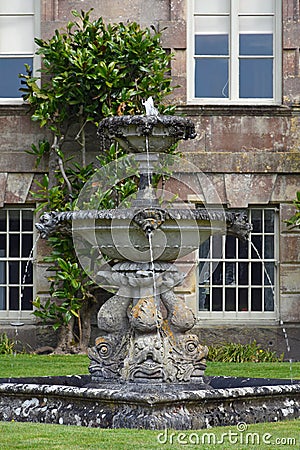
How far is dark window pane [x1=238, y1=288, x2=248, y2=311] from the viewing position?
56.6 feet

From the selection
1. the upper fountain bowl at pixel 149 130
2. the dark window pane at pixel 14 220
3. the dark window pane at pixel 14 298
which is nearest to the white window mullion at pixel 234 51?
the dark window pane at pixel 14 220

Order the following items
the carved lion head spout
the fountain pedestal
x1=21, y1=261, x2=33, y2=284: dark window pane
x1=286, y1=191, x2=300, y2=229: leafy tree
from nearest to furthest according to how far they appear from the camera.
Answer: the fountain pedestal, the carved lion head spout, x1=286, y1=191, x2=300, y2=229: leafy tree, x1=21, y1=261, x2=33, y2=284: dark window pane

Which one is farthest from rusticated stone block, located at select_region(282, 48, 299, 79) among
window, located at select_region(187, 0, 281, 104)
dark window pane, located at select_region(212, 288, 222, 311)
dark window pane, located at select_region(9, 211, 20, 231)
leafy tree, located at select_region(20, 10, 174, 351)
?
dark window pane, located at select_region(9, 211, 20, 231)

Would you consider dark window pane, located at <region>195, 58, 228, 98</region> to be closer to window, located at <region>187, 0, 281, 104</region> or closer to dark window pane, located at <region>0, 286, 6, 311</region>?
window, located at <region>187, 0, 281, 104</region>

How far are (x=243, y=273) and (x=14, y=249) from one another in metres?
3.36

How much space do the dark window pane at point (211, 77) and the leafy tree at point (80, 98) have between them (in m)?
0.86

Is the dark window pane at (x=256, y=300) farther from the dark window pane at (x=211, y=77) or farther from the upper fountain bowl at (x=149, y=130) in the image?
the upper fountain bowl at (x=149, y=130)

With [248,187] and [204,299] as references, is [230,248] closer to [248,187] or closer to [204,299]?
[204,299]

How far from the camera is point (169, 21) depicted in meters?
17.2

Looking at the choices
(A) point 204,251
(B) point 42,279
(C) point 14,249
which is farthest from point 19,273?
(A) point 204,251

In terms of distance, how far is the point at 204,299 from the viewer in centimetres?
1728

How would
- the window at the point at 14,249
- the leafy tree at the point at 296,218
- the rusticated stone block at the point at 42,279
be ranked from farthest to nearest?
the window at the point at 14,249, the rusticated stone block at the point at 42,279, the leafy tree at the point at 296,218

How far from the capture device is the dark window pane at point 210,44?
17.6 meters

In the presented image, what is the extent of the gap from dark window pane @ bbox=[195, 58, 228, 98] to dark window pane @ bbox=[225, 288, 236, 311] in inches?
113
